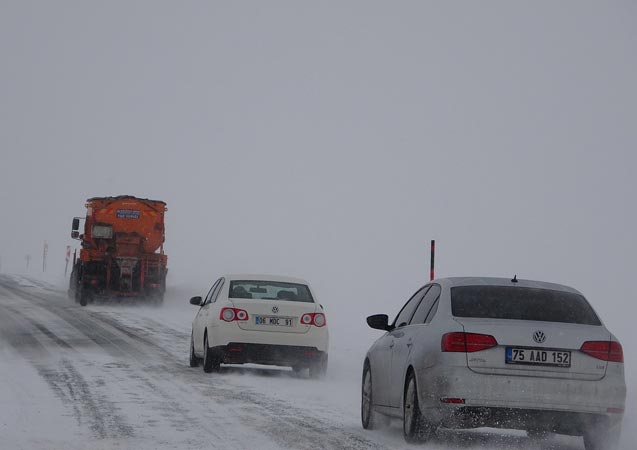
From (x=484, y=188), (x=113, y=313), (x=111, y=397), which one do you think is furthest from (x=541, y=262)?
(x=484, y=188)

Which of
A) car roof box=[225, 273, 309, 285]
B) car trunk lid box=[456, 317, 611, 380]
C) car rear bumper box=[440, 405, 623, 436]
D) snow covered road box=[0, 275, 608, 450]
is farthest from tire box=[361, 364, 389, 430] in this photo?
car roof box=[225, 273, 309, 285]

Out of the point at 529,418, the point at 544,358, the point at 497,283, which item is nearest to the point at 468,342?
the point at 544,358

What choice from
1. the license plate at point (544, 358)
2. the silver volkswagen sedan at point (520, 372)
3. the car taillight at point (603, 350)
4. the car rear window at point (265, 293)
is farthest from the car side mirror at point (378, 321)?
the car rear window at point (265, 293)

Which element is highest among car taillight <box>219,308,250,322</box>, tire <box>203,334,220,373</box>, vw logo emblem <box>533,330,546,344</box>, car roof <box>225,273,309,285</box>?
car roof <box>225,273,309,285</box>

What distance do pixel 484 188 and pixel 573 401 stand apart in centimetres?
18178

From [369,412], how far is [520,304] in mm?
2112

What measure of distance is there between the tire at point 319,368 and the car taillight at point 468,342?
7.73 m

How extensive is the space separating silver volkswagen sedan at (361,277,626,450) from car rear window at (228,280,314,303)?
752 cm

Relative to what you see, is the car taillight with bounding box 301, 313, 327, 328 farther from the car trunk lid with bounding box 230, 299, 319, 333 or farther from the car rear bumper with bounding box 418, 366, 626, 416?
the car rear bumper with bounding box 418, 366, 626, 416

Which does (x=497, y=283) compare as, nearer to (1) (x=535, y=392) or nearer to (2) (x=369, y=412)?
(1) (x=535, y=392)

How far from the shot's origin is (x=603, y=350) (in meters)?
9.02

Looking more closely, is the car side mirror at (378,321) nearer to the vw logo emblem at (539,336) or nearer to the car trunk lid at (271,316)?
the vw logo emblem at (539,336)

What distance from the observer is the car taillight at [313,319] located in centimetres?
1658

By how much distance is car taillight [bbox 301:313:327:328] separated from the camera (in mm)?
16578
